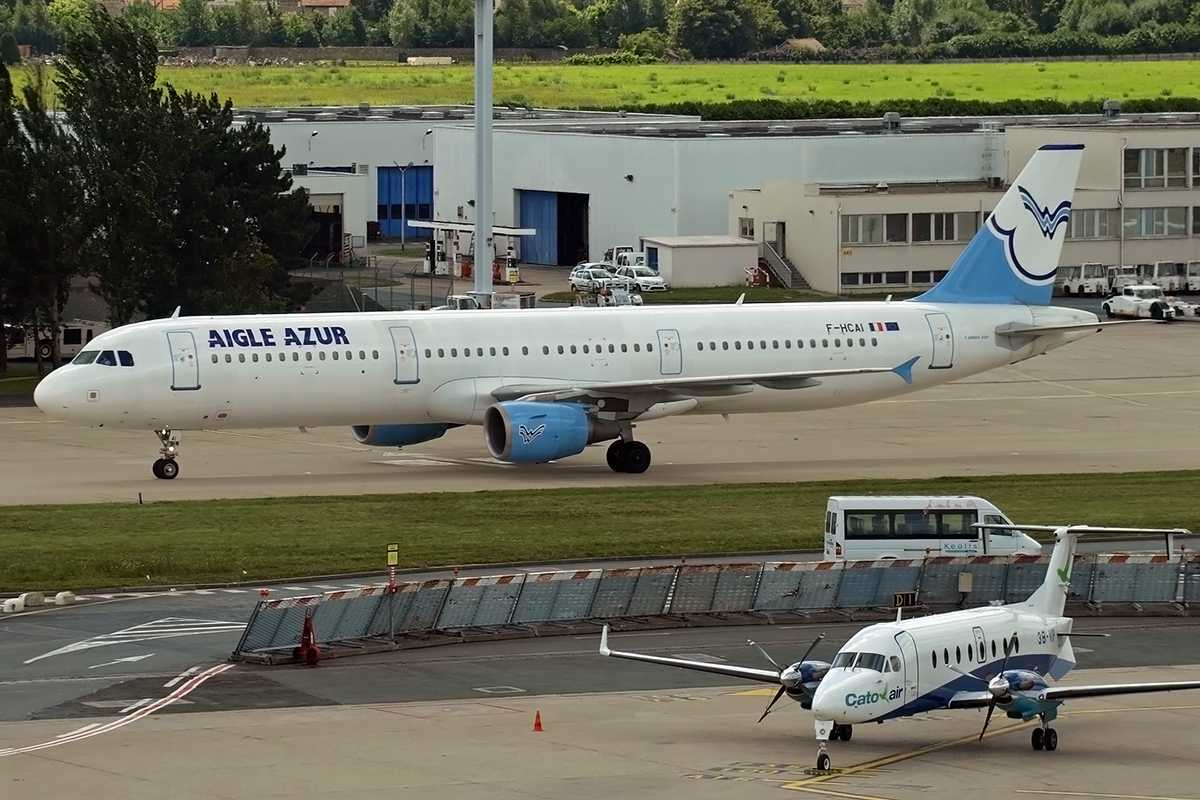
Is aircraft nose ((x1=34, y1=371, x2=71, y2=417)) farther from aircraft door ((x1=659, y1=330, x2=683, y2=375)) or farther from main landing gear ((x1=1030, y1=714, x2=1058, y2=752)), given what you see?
main landing gear ((x1=1030, y1=714, x2=1058, y2=752))

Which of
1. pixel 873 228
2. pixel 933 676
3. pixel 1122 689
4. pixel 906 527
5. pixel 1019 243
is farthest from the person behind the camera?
pixel 873 228

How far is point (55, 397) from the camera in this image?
55469mm

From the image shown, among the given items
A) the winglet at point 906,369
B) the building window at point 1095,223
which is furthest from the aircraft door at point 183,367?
the building window at point 1095,223

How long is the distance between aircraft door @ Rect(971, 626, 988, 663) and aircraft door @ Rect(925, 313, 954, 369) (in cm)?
3290

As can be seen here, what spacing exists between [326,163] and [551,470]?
8279 cm

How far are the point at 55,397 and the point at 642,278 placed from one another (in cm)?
5715

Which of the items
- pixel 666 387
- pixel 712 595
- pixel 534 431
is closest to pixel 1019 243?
pixel 666 387

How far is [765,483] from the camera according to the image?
188ft

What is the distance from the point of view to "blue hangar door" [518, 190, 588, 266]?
12950 cm

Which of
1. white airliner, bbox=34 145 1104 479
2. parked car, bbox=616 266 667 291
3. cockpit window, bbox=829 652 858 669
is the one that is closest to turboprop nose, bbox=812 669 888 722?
cockpit window, bbox=829 652 858 669

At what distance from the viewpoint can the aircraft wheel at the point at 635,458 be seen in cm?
5978

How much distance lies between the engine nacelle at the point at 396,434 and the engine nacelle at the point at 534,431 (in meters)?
2.96

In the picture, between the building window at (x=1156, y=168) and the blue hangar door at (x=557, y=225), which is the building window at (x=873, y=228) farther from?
the blue hangar door at (x=557, y=225)

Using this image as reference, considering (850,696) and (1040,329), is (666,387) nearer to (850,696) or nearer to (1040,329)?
(1040,329)
